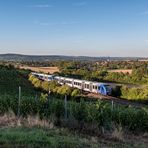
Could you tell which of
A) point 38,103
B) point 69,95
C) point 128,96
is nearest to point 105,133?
point 38,103

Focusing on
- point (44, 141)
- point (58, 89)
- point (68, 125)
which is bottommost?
point (58, 89)

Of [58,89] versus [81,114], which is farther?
[58,89]

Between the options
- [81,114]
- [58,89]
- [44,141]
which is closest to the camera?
[44,141]

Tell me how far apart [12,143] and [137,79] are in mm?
106775

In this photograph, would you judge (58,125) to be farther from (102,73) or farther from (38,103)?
(102,73)

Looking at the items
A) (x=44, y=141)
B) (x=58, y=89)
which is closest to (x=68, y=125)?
(x=44, y=141)

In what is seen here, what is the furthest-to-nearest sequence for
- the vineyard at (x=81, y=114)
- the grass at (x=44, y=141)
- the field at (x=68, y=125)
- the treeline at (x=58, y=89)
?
1. the treeline at (x=58, y=89)
2. the vineyard at (x=81, y=114)
3. the field at (x=68, y=125)
4. the grass at (x=44, y=141)

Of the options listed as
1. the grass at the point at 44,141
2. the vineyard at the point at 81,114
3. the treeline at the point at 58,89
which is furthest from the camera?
the treeline at the point at 58,89

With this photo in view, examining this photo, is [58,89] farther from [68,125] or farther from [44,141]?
[44,141]

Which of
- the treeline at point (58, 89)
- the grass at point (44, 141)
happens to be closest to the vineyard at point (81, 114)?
the grass at point (44, 141)

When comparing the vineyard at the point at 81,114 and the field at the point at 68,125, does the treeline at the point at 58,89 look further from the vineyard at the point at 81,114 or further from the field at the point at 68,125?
the field at the point at 68,125

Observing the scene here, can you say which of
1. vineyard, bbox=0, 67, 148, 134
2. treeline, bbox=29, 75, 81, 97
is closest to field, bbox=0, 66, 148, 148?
vineyard, bbox=0, 67, 148, 134

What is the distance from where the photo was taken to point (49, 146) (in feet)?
27.4

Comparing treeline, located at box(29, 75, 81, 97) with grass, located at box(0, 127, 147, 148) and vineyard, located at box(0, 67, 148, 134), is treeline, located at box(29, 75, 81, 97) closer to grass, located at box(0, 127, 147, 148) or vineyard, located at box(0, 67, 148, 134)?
vineyard, located at box(0, 67, 148, 134)
